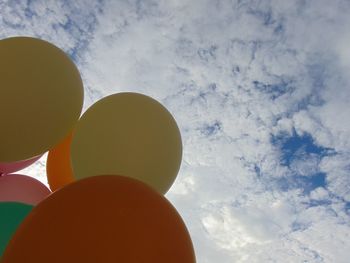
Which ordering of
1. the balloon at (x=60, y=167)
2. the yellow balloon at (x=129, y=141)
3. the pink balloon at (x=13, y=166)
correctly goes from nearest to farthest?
the yellow balloon at (x=129, y=141), the pink balloon at (x=13, y=166), the balloon at (x=60, y=167)

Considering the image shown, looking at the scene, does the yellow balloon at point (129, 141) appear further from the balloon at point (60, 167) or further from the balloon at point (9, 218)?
the balloon at point (9, 218)

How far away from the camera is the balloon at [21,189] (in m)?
3.24

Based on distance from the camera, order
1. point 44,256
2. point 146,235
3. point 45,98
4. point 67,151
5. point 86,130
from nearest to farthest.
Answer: point 44,256
point 146,235
point 45,98
point 86,130
point 67,151

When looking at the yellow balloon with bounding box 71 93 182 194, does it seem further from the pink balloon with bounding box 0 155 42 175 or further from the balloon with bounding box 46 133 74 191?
the pink balloon with bounding box 0 155 42 175

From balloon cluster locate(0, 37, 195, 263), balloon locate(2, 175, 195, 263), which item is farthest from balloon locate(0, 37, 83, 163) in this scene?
balloon locate(2, 175, 195, 263)

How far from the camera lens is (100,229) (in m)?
1.79

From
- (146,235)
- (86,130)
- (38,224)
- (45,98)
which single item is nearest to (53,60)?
(45,98)

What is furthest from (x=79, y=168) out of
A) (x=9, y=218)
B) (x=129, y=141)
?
Answer: (x=9, y=218)

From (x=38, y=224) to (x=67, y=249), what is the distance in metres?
0.20

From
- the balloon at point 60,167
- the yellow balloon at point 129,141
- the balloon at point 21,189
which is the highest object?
the yellow balloon at point 129,141

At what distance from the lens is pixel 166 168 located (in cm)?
327

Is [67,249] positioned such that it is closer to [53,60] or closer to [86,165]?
[86,165]

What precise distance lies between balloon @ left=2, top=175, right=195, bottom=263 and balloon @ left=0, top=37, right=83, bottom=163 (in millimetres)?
1170

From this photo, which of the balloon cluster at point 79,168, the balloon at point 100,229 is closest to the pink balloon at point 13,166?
the balloon cluster at point 79,168
